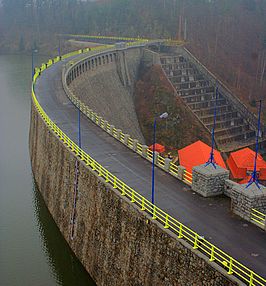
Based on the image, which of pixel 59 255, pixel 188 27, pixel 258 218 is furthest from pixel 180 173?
pixel 188 27

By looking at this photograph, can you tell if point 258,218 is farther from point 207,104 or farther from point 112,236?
point 207,104

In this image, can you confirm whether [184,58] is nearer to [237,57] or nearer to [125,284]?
[237,57]

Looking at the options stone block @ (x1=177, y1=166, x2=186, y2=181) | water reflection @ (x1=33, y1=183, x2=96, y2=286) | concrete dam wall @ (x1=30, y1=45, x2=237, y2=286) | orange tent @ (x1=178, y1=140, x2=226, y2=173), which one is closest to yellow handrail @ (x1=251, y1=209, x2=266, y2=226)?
concrete dam wall @ (x1=30, y1=45, x2=237, y2=286)

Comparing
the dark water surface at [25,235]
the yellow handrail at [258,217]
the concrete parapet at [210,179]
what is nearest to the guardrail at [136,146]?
the concrete parapet at [210,179]

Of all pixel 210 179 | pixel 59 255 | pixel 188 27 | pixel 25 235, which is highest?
pixel 188 27

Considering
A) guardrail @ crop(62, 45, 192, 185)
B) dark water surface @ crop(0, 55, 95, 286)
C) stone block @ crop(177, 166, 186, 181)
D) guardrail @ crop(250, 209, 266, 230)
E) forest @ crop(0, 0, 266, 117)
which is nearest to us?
guardrail @ crop(250, 209, 266, 230)

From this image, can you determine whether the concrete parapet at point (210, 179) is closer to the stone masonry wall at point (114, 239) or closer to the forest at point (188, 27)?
the stone masonry wall at point (114, 239)

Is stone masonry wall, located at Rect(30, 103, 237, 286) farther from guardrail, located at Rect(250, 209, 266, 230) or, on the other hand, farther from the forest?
the forest
